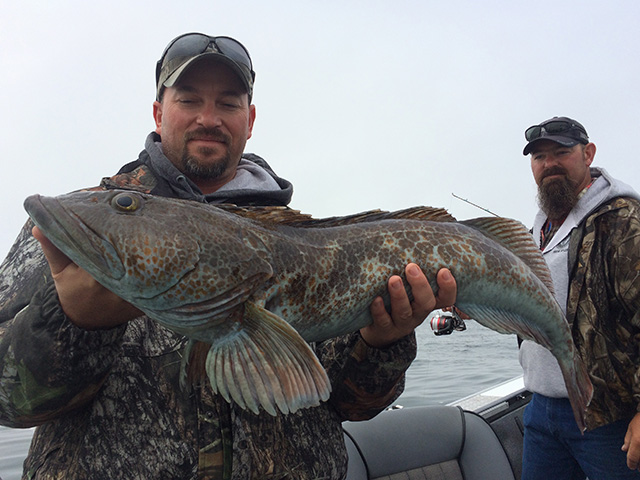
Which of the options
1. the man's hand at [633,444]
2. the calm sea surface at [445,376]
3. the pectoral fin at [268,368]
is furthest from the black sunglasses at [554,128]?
the calm sea surface at [445,376]

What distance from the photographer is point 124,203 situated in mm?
1876

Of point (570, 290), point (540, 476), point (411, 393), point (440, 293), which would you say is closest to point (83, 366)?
point (440, 293)

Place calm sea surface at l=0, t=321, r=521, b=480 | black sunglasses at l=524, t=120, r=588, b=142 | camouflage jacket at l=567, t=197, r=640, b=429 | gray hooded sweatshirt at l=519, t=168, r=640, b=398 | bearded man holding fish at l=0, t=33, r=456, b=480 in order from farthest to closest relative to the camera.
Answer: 1. calm sea surface at l=0, t=321, r=521, b=480
2. black sunglasses at l=524, t=120, r=588, b=142
3. gray hooded sweatshirt at l=519, t=168, r=640, b=398
4. camouflage jacket at l=567, t=197, r=640, b=429
5. bearded man holding fish at l=0, t=33, r=456, b=480

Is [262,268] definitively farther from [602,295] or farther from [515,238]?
[602,295]

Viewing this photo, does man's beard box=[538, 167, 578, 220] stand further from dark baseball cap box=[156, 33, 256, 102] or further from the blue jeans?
dark baseball cap box=[156, 33, 256, 102]

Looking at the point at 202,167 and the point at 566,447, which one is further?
the point at 566,447

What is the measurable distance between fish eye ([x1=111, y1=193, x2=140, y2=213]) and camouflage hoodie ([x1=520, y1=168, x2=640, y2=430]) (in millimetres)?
3682

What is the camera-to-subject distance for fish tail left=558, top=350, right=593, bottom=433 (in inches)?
112

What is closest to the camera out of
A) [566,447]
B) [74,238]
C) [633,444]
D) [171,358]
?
[74,238]

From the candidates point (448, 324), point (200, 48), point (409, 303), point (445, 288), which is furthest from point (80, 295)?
point (448, 324)

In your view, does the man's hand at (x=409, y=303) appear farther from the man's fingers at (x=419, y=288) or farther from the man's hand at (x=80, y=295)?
the man's hand at (x=80, y=295)

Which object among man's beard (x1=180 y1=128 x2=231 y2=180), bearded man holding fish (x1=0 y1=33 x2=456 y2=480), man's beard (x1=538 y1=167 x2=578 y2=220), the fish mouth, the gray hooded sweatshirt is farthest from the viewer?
man's beard (x1=538 y1=167 x2=578 y2=220)

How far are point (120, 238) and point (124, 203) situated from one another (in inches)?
6.6

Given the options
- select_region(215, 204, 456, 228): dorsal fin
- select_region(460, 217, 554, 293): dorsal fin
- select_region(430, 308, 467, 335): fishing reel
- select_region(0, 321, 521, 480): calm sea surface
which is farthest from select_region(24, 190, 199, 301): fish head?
select_region(0, 321, 521, 480): calm sea surface
